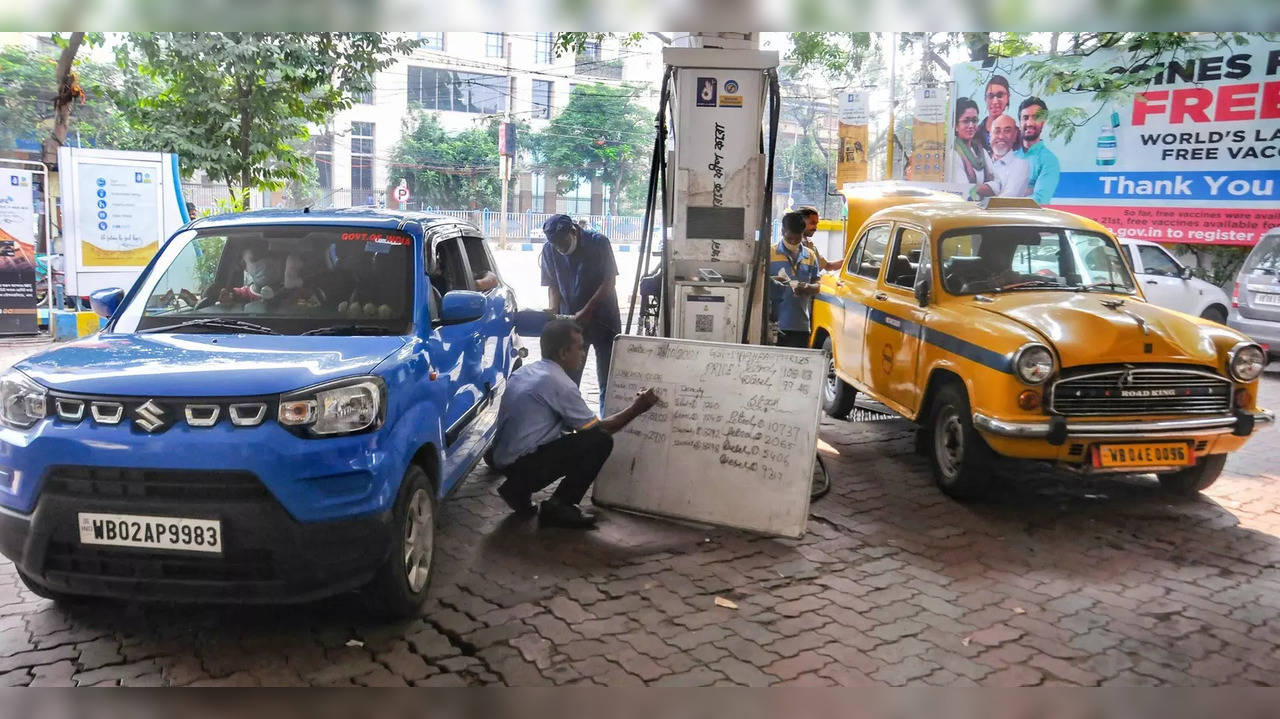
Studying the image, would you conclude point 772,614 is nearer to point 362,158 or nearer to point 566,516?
point 566,516

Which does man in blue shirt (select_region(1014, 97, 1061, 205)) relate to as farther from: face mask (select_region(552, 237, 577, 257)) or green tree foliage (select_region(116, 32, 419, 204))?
face mask (select_region(552, 237, 577, 257))

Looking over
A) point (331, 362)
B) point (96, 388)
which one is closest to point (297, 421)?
point (331, 362)

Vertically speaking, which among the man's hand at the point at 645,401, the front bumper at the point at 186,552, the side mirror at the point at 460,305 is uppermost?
the side mirror at the point at 460,305

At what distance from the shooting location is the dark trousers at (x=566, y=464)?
488cm

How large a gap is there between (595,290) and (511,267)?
21.9 m

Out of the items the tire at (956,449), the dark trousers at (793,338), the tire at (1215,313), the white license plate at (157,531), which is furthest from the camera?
the tire at (1215,313)

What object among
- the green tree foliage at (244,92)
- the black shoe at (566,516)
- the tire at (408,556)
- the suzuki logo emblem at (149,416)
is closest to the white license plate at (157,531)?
the suzuki logo emblem at (149,416)

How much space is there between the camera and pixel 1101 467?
16.8ft

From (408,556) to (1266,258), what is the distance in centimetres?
1131

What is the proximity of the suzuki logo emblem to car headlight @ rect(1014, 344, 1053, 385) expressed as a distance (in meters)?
4.18

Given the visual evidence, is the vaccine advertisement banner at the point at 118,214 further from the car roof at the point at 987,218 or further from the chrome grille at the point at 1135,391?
the chrome grille at the point at 1135,391

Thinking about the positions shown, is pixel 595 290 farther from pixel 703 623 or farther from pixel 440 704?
pixel 440 704

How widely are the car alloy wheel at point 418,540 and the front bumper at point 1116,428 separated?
3120mm

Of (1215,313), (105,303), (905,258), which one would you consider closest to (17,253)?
(105,303)
